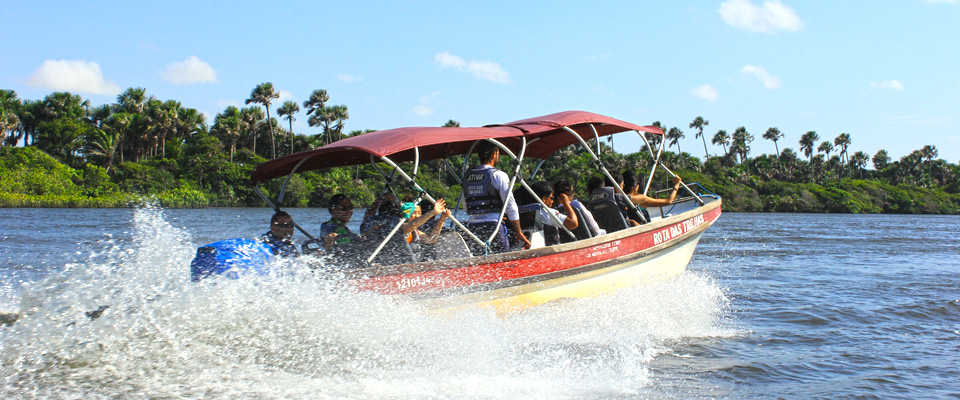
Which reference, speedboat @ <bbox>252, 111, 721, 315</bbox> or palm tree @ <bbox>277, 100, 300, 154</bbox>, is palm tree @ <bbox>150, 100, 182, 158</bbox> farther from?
speedboat @ <bbox>252, 111, 721, 315</bbox>

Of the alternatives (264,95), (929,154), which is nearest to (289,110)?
(264,95)

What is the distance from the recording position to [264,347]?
4.99 m

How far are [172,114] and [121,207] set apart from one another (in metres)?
15.7

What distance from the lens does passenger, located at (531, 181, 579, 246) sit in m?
7.38

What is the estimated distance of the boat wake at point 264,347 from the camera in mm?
4500

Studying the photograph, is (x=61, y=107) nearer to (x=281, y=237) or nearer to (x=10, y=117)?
(x=10, y=117)

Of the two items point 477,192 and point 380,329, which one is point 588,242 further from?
point 380,329

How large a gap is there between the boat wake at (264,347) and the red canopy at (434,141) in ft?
4.11

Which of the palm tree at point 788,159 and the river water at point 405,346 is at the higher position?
the palm tree at point 788,159

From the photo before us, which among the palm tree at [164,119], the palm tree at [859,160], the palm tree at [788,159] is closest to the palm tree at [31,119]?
the palm tree at [164,119]

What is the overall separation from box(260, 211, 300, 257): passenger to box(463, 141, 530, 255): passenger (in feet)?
5.99

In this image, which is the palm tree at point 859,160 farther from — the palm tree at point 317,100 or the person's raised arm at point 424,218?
the person's raised arm at point 424,218

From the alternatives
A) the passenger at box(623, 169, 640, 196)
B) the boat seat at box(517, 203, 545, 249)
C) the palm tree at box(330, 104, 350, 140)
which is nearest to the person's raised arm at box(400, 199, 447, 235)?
the boat seat at box(517, 203, 545, 249)

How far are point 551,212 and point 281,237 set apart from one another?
9.59 feet
